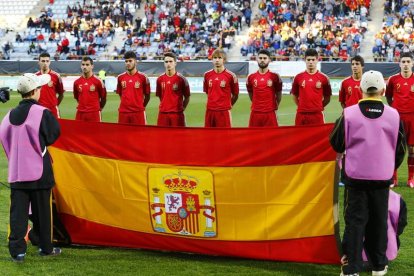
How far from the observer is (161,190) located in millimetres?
7098

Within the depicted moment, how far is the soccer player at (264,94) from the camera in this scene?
40.0 ft

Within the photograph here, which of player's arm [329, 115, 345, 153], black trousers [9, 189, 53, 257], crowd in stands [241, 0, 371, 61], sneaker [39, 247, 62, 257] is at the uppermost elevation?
crowd in stands [241, 0, 371, 61]

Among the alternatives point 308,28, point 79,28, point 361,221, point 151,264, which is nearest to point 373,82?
point 361,221

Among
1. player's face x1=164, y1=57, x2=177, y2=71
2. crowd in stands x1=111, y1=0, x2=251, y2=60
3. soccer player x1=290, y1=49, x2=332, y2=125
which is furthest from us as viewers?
crowd in stands x1=111, y1=0, x2=251, y2=60

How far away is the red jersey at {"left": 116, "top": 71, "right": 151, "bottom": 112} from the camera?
12547 millimetres

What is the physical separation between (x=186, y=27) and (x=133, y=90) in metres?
28.2

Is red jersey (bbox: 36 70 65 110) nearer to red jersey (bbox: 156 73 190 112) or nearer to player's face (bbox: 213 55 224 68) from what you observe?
red jersey (bbox: 156 73 190 112)

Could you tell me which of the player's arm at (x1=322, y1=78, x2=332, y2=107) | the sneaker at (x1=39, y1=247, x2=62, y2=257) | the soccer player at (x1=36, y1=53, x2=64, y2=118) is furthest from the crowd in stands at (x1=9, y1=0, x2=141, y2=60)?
the sneaker at (x1=39, y1=247, x2=62, y2=257)

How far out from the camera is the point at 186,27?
40.3 meters

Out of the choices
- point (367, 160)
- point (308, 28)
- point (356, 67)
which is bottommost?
point (367, 160)

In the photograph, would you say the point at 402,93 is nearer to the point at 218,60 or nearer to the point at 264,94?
the point at 264,94

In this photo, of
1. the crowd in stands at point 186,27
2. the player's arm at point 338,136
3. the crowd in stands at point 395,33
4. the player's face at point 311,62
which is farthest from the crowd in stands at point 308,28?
the player's arm at point 338,136

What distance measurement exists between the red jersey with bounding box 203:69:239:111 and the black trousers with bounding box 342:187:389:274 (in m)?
6.39

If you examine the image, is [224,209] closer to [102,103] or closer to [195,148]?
[195,148]
